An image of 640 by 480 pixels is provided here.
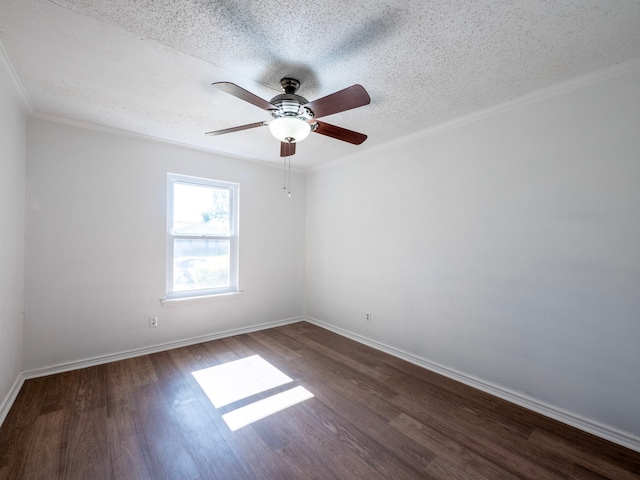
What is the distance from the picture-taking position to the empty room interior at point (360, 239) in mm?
1608

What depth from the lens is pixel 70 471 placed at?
1.58 meters

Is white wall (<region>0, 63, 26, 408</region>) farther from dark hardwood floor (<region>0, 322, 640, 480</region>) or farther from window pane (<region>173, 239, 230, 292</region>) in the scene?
window pane (<region>173, 239, 230, 292</region>)

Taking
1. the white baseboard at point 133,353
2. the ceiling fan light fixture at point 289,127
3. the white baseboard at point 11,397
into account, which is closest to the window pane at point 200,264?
the white baseboard at point 133,353

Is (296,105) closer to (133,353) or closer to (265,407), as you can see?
(265,407)

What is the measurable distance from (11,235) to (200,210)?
5.66 feet

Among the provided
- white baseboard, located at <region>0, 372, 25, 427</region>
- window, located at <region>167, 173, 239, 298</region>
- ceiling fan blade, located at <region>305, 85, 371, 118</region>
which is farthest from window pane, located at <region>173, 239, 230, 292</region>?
ceiling fan blade, located at <region>305, 85, 371, 118</region>

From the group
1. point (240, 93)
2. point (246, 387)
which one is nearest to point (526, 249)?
point (240, 93)

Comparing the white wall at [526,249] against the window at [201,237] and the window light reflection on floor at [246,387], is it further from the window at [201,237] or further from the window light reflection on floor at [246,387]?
the window at [201,237]

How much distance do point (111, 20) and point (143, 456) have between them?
2.49 meters

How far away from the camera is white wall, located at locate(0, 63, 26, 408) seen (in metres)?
2.01

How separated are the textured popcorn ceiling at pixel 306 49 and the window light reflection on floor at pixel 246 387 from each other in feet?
8.05

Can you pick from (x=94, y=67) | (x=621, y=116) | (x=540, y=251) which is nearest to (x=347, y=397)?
(x=540, y=251)

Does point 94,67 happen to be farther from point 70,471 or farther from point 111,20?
point 70,471

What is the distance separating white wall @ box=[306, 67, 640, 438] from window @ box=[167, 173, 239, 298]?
196cm
